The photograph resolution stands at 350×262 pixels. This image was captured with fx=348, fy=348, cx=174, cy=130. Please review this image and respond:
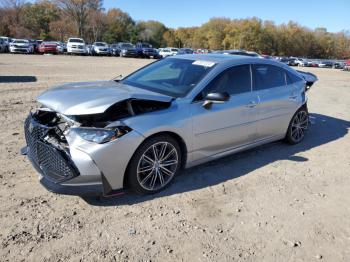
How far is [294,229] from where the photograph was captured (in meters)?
A: 3.84

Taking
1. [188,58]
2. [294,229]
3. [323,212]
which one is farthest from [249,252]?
[188,58]

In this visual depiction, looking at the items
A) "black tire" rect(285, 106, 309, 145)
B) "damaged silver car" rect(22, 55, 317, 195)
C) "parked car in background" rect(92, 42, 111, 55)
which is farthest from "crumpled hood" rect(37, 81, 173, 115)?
"parked car in background" rect(92, 42, 111, 55)

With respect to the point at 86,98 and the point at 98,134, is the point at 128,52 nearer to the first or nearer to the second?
the point at 86,98

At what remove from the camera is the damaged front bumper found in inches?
145

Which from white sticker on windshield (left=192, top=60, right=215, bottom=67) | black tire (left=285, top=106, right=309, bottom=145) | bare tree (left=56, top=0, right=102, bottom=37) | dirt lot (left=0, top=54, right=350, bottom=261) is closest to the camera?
dirt lot (left=0, top=54, right=350, bottom=261)

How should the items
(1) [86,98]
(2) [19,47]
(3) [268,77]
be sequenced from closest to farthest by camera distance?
(1) [86,98] < (3) [268,77] < (2) [19,47]

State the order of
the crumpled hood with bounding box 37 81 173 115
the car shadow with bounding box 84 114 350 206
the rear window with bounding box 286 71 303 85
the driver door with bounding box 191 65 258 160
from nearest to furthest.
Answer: the crumpled hood with bounding box 37 81 173 115, the car shadow with bounding box 84 114 350 206, the driver door with bounding box 191 65 258 160, the rear window with bounding box 286 71 303 85

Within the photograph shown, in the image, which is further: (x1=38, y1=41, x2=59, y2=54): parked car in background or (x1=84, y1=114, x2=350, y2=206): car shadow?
(x1=38, y1=41, x2=59, y2=54): parked car in background

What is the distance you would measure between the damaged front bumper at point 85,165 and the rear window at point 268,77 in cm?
259

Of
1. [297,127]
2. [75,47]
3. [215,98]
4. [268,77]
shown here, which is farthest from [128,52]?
[215,98]

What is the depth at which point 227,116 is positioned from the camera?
500cm

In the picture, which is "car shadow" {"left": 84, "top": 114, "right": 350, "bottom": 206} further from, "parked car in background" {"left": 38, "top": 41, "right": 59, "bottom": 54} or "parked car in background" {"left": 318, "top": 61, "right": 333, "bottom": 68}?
"parked car in background" {"left": 318, "top": 61, "right": 333, "bottom": 68}

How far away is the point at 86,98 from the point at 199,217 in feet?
6.23

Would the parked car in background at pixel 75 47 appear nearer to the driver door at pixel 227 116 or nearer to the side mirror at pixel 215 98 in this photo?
the driver door at pixel 227 116
